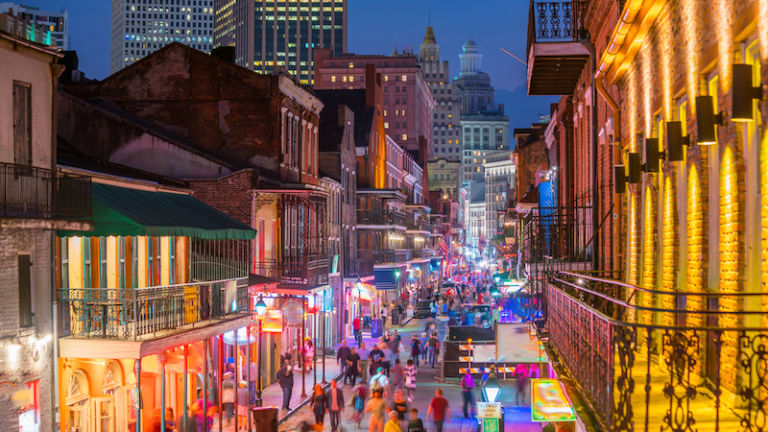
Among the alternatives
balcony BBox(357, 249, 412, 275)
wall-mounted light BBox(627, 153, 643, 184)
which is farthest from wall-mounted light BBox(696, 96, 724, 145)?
balcony BBox(357, 249, 412, 275)

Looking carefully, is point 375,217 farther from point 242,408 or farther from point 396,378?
point 242,408

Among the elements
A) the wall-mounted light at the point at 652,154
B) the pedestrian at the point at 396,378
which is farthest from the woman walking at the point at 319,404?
the wall-mounted light at the point at 652,154

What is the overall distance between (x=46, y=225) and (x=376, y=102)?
154ft

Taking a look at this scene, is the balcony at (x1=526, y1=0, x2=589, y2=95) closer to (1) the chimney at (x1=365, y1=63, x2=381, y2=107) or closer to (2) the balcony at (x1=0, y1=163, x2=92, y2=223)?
(2) the balcony at (x1=0, y1=163, x2=92, y2=223)

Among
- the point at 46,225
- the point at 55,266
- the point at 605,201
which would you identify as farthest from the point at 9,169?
the point at 605,201

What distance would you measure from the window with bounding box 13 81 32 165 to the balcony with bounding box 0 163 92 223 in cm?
49

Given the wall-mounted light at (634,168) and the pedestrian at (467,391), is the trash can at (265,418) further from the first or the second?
the wall-mounted light at (634,168)

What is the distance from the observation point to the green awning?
706 inches

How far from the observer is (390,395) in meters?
26.1

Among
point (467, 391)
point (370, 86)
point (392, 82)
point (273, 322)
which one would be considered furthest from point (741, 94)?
point (392, 82)

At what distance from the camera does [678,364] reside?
23.0 feet

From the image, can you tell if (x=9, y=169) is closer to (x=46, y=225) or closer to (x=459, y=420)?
(x=46, y=225)

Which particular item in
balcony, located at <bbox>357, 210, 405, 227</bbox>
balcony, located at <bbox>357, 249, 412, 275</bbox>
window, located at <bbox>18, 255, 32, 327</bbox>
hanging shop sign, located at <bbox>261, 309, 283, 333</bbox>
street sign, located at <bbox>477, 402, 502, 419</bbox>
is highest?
balcony, located at <bbox>357, 210, 405, 227</bbox>

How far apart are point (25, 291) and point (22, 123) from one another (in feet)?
10.4
